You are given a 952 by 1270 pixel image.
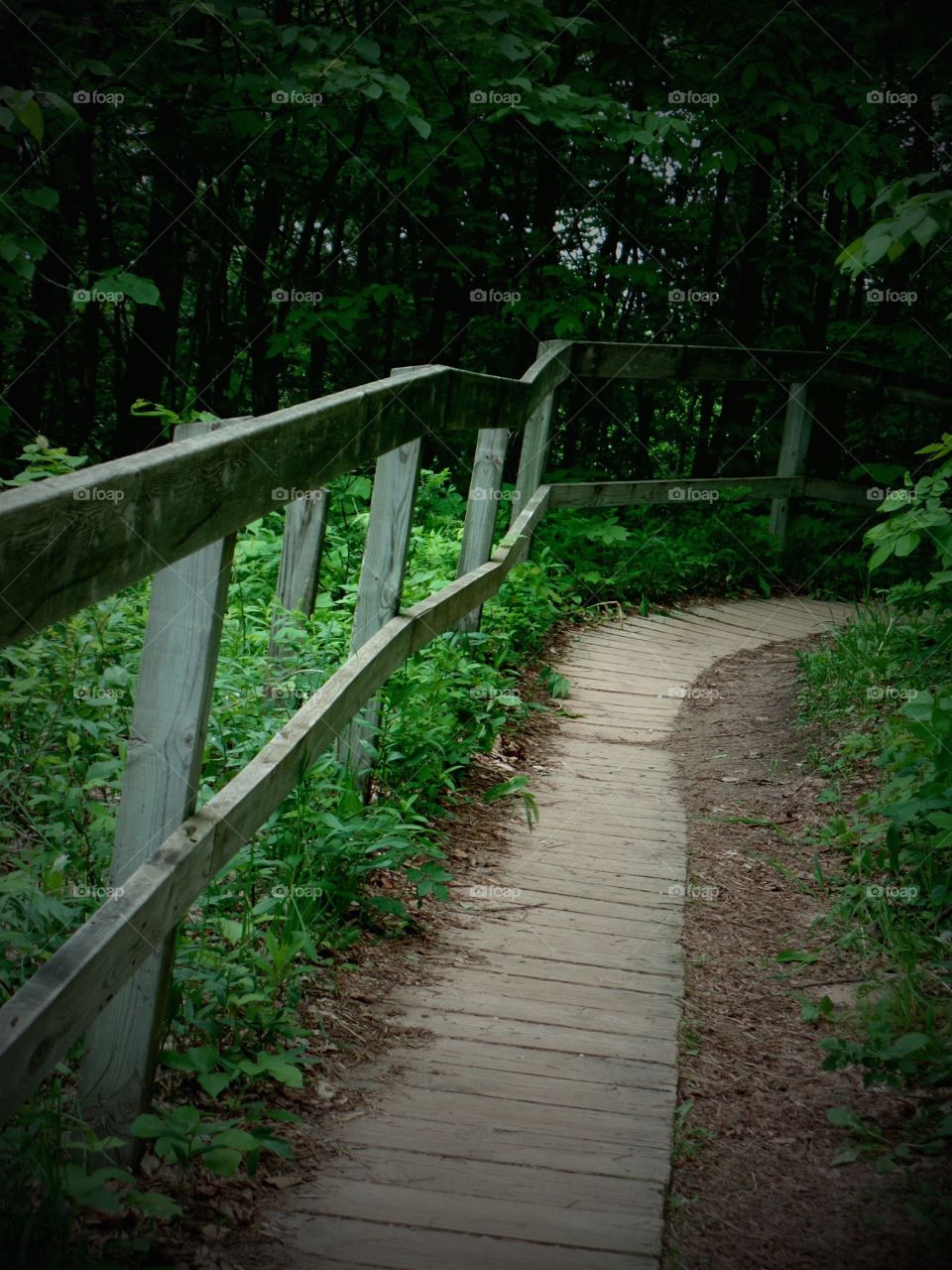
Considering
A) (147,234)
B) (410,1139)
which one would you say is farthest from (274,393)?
(410,1139)

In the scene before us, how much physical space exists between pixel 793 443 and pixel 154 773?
8426mm

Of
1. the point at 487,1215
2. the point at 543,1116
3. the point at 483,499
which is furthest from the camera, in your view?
the point at 483,499

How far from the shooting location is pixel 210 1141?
2258 mm

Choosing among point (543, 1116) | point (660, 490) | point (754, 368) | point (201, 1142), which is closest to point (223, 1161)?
point (201, 1142)

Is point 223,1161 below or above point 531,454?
below

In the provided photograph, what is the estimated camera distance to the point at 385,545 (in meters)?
3.79

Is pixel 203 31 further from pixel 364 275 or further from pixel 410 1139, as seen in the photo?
pixel 410 1139

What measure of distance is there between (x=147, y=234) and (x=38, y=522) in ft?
28.7

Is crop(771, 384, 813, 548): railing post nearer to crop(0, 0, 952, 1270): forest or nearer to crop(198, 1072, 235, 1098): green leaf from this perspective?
crop(0, 0, 952, 1270): forest

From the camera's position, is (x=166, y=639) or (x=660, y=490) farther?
(x=660, y=490)

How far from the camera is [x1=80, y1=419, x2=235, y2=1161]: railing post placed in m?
2.12

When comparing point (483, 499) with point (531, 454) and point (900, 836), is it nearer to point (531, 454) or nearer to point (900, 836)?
point (531, 454)

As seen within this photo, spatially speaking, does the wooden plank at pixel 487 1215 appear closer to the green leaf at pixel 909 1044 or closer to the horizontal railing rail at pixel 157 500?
the green leaf at pixel 909 1044

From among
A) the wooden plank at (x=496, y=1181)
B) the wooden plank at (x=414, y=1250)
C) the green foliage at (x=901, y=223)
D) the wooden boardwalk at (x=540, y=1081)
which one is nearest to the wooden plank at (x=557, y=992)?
the wooden boardwalk at (x=540, y=1081)
